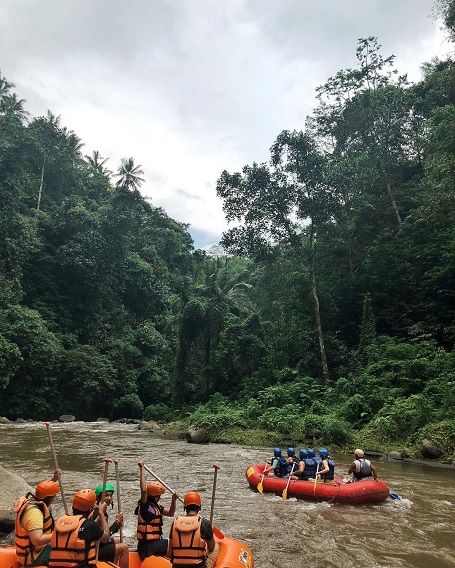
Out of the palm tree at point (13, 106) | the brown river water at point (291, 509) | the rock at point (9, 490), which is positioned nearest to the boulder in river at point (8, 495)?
the rock at point (9, 490)

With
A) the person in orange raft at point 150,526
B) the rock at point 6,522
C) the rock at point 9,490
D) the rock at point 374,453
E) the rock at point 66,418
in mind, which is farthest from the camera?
the rock at point 66,418

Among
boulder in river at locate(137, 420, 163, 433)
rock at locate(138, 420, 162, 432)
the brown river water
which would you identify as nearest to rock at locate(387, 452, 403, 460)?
the brown river water

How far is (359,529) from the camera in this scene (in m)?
6.63

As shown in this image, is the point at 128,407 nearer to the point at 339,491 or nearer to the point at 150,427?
the point at 150,427

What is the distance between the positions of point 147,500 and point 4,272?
2309cm

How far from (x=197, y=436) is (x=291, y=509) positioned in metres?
9.00

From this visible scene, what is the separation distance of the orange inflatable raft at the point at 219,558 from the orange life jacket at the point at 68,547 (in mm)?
375

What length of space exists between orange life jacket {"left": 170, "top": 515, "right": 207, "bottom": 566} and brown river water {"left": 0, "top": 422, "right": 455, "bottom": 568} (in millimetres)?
1844

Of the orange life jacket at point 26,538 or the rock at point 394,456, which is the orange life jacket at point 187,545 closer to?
the orange life jacket at point 26,538

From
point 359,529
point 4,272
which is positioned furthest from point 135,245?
point 359,529

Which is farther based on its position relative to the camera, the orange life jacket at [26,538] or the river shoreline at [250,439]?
the river shoreline at [250,439]

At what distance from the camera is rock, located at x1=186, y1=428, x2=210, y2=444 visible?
53.5 ft

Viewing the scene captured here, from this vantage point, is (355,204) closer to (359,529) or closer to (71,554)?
(359,529)

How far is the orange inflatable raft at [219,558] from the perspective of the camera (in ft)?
13.0
